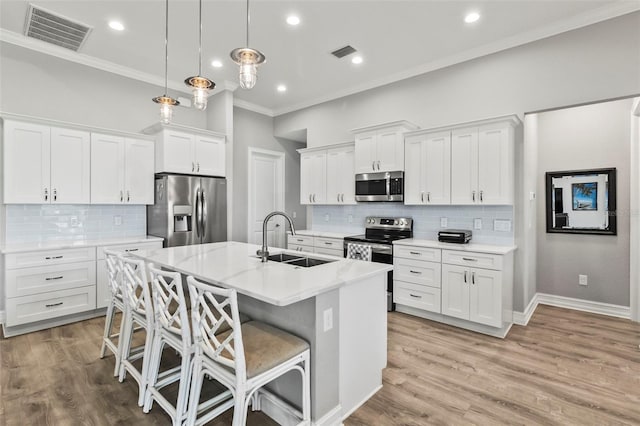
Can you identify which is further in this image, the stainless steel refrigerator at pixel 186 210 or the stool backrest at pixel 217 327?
the stainless steel refrigerator at pixel 186 210


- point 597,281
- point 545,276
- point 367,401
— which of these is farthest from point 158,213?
point 597,281

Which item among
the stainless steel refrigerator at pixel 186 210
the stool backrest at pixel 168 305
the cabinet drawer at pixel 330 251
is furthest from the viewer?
the cabinet drawer at pixel 330 251

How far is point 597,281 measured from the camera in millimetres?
4090

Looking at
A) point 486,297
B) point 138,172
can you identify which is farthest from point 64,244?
point 486,297

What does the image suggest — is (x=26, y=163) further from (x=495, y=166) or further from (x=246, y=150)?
(x=495, y=166)

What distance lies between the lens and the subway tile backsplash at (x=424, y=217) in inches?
149

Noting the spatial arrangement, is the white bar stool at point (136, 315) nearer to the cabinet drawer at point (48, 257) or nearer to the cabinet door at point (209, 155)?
the cabinet drawer at point (48, 257)

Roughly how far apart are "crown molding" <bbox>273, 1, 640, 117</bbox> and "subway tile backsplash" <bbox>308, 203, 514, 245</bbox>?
181 cm

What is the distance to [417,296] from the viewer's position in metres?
3.81

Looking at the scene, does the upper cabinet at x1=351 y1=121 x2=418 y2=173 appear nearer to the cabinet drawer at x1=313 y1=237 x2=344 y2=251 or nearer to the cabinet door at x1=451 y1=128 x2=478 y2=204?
the cabinet door at x1=451 y1=128 x2=478 y2=204

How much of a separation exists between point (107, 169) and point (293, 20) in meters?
2.93

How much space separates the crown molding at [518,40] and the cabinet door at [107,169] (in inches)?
134

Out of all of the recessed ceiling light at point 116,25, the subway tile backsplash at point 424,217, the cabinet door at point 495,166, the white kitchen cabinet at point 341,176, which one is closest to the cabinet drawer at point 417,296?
the subway tile backsplash at point 424,217

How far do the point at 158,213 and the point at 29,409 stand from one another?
8.86 ft
